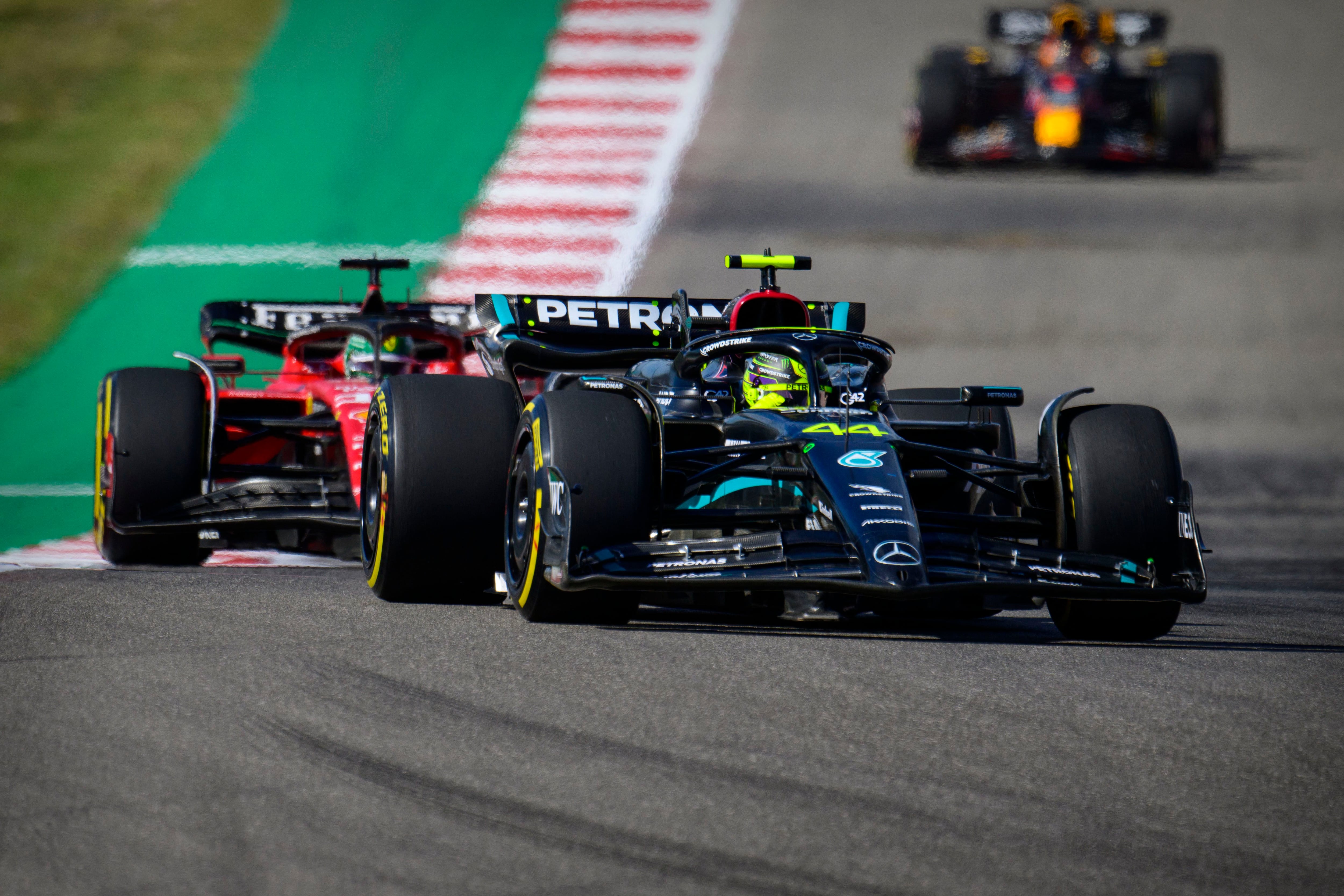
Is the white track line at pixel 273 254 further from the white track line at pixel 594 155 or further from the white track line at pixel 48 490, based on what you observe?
the white track line at pixel 48 490

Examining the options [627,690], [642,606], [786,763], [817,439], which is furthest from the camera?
[642,606]

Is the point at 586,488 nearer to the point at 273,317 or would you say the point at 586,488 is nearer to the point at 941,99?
the point at 273,317

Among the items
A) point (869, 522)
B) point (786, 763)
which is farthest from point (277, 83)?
point (786, 763)

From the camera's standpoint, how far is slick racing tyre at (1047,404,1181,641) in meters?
6.51

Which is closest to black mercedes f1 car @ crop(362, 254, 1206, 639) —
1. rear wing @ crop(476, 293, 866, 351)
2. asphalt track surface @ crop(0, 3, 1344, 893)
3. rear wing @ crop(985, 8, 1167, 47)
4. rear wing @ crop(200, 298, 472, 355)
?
asphalt track surface @ crop(0, 3, 1344, 893)

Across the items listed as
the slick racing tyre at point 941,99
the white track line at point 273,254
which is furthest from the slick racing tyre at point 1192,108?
the white track line at point 273,254

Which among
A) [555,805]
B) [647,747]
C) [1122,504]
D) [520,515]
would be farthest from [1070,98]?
[555,805]

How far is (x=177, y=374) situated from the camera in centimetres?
986

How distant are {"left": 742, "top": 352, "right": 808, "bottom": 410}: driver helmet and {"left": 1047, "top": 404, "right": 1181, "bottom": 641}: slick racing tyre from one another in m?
1.22

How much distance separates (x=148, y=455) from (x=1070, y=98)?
12.5 m

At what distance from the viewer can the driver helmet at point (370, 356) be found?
11242 millimetres

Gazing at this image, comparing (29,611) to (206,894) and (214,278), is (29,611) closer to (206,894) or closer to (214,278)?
(206,894)

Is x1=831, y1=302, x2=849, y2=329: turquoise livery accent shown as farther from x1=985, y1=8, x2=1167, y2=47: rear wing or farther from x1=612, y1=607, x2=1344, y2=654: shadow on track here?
x1=985, y1=8, x2=1167, y2=47: rear wing

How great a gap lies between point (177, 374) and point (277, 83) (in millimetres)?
13479
